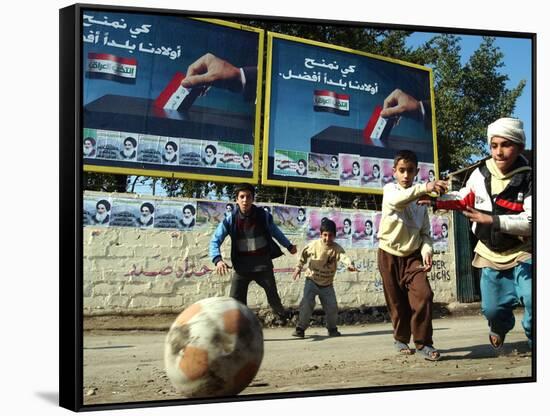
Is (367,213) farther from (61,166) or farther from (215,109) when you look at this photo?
(61,166)

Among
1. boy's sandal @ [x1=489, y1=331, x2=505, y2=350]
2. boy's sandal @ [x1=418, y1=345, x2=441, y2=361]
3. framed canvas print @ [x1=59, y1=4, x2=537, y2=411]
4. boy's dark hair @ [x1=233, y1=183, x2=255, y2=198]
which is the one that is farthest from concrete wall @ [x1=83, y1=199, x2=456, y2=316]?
boy's sandal @ [x1=489, y1=331, x2=505, y2=350]

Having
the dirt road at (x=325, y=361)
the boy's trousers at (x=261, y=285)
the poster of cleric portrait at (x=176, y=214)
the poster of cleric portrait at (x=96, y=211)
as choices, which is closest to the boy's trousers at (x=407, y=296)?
the dirt road at (x=325, y=361)

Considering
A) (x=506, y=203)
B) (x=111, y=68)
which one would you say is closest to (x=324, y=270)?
(x=506, y=203)

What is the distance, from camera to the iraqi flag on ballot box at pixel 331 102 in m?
12.2

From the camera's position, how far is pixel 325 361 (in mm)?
11992

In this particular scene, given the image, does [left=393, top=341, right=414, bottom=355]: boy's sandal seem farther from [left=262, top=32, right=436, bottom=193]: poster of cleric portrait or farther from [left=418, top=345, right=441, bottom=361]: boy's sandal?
[left=262, top=32, right=436, bottom=193]: poster of cleric portrait

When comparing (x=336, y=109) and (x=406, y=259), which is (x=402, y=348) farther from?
(x=336, y=109)

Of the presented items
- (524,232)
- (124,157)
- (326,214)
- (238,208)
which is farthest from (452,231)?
(124,157)

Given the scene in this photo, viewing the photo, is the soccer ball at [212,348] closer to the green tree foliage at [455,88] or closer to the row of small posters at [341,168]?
the row of small posters at [341,168]

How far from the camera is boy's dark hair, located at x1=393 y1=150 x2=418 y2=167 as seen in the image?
1269cm

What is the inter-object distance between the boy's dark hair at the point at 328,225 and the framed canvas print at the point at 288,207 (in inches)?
0.7

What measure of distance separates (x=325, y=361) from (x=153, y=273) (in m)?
2.00

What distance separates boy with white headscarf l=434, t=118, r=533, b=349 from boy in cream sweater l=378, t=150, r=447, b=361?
0.49 m

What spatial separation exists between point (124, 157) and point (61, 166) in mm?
585
